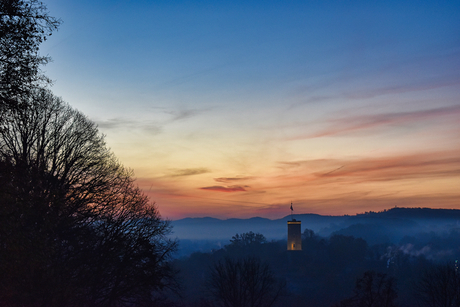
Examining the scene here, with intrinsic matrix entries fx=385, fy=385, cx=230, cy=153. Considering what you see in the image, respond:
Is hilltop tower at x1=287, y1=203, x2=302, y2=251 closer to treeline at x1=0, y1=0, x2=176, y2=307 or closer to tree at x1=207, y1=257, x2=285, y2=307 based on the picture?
tree at x1=207, y1=257, x2=285, y2=307

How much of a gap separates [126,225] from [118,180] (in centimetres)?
347

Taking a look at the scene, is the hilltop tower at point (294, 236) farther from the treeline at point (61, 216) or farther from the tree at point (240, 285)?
the treeline at point (61, 216)

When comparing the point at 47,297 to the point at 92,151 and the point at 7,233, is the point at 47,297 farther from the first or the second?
the point at 92,151

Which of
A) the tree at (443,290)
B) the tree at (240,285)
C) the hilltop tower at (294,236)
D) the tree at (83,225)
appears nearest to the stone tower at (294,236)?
the hilltop tower at (294,236)

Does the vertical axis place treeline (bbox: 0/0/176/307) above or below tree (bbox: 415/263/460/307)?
above

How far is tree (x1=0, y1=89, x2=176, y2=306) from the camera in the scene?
627 inches

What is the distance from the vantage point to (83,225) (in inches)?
881

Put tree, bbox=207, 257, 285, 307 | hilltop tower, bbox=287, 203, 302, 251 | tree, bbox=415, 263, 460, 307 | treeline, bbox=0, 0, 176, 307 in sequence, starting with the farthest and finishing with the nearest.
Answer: hilltop tower, bbox=287, 203, 302, 251
tree, bbox=415, 263, 460, 307
tree, bbox=207, 257, 285, 307
treeline, bbox=0, 0, 176, 307

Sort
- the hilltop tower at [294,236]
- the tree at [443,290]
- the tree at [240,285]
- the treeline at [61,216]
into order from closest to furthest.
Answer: the treeline at [61,216] < the tree at [240,285] < the tree at [443,290] < the hilltop tower at [294,236]

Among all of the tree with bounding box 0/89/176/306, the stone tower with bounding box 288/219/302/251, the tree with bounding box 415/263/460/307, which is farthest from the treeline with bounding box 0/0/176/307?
the stone tower with bounding box 288/219/302/251

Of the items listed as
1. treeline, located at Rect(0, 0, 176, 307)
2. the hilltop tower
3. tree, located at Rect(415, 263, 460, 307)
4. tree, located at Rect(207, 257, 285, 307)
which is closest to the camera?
treeline, located at Rect(0, 0, 176, 307)

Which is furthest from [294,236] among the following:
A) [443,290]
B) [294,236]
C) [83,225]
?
[83,225]

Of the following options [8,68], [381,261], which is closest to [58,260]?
[8,68]

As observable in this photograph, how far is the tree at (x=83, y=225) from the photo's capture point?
52.3 feet
